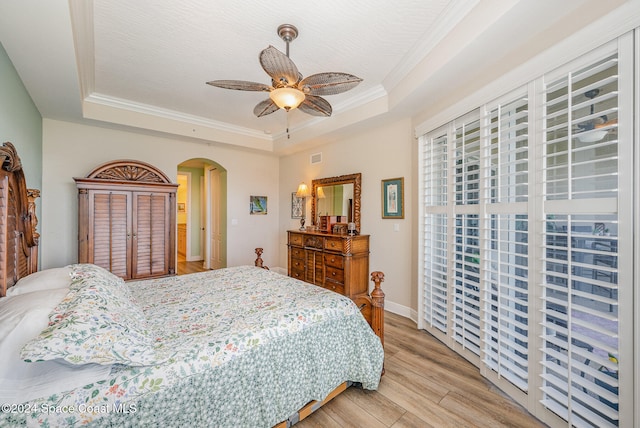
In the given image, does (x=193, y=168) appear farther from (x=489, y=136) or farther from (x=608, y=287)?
(x=608, y=287)

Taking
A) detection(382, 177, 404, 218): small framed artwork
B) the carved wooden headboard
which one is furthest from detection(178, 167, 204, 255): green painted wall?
detection(382, 177, 404, 218): small framed artwork

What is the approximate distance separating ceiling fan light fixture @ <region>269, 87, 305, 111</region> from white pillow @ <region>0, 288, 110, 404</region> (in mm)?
1957

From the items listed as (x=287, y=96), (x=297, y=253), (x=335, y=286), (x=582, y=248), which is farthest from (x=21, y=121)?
(x=582, y=248)

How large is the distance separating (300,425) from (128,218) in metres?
3.40

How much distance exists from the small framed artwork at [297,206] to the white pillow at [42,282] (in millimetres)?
3758

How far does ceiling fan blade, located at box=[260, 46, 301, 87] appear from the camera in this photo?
1832 millimetres

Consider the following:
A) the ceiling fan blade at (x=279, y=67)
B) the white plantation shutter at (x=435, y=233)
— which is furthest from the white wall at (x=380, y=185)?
the ceiling fan blade at (x=279, y=67)

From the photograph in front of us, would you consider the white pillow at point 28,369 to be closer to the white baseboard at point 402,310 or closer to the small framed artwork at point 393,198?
the white baseboard at point 402,310

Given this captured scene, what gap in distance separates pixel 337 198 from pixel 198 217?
15.7ft

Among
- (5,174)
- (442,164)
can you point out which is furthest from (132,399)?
(442,164)

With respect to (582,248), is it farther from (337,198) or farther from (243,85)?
(337,198)

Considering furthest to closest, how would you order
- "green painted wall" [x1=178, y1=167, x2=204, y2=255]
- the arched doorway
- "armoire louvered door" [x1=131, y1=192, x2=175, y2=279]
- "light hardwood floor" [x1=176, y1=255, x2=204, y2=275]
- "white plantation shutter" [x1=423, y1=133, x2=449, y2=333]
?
"green painted wall" [x1=178, y1=167, x2=204, y2=255] → the arched doorway → "light hardwood floor" [x1=176, y1=255, x2=204, y2=275] → "armoire louvered door" [x1=131, y1=192, x2=175, y2=279] → "white plantation shutter" [x1=423, y1=133, x2=449, y2=333]

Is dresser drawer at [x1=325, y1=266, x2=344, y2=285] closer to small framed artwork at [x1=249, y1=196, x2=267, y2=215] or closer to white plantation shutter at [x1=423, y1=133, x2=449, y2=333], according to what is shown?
white plantation shutter at [x1=423, y1=133, x2=449, y2=333]

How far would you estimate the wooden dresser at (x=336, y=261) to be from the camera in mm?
3773
